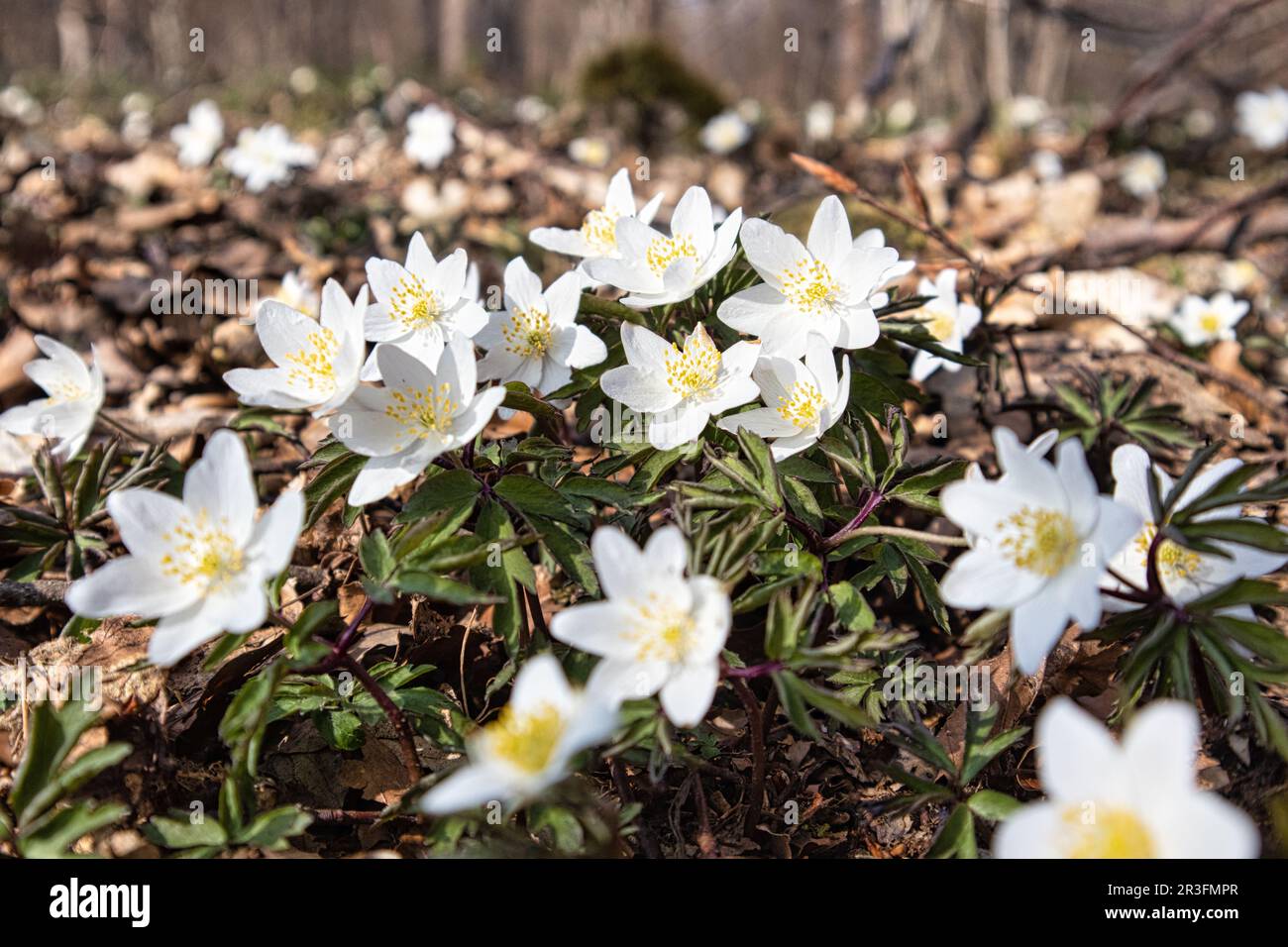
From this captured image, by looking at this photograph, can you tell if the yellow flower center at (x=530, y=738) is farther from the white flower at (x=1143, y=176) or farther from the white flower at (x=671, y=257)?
the white flower at (x=1143, y=176)

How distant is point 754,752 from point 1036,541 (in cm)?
62

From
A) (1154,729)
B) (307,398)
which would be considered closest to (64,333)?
(307,398)

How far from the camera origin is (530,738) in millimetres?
1226

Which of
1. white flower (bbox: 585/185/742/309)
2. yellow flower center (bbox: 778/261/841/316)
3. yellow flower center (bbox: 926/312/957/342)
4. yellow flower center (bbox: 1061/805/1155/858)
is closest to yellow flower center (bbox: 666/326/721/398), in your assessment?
white flower (bbox: 585/185/742/309)

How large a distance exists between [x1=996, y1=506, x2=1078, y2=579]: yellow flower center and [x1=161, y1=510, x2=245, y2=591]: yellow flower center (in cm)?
113

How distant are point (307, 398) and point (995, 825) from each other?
1.45 m

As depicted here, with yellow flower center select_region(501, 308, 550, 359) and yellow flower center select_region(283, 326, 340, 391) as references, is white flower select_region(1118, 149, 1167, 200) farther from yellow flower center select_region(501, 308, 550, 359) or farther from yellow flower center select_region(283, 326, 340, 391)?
yellow flower center select_region(283, 326, 340, 391)

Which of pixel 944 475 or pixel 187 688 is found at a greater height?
pixel 944 475

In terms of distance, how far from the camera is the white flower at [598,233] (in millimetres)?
2176

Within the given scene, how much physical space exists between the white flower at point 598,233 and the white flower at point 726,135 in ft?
14.6

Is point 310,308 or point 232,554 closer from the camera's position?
point 232,554

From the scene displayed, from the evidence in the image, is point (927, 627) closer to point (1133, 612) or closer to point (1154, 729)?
point (1133, 612)

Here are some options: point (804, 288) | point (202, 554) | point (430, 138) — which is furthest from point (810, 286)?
point (430, 138)

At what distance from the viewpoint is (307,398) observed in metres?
1.73
